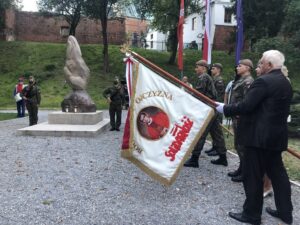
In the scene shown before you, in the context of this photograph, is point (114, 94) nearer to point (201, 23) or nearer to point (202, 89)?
point (202, 89)

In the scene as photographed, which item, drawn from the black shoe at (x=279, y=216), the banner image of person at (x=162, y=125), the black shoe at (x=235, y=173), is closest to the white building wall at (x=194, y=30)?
the black shoe at (x=235, y=173)

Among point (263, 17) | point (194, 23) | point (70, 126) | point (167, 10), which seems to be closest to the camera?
point (70, 126)

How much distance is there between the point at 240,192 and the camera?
599 centimetres

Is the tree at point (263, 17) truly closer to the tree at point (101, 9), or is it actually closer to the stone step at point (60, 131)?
the tree at point (101, 9)

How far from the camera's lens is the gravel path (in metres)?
4.84

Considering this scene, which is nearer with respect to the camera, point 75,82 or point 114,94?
point 114,94

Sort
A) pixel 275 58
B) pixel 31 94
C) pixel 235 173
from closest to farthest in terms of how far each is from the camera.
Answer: pixel 275 58 < pixel 235 173 < pixel 31 94

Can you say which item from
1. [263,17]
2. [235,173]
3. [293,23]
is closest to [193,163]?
[235,173]

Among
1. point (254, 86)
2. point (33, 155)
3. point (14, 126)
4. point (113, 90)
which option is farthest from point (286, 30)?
point (254, 86)

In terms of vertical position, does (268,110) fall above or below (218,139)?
above

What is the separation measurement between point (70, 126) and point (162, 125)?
6834 mm

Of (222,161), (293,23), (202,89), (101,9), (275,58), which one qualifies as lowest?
(222,161)

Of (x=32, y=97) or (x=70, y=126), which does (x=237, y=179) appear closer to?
(x=70, y=126)

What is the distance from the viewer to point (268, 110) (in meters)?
4.58
